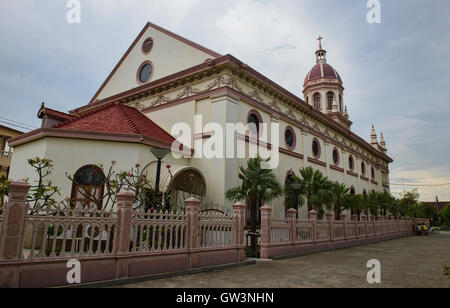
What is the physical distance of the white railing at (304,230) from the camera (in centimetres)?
1311

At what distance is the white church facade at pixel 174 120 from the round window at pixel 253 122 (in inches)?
2.3

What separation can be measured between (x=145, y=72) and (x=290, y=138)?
9641 millimetres

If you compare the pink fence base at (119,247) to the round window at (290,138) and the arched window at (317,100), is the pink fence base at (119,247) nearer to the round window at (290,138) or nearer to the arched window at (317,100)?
the round window at (290,138)

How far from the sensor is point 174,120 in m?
15.8

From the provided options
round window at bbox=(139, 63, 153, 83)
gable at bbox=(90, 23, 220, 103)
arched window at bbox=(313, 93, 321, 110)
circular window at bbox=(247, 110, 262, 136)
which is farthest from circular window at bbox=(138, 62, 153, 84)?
arched window at bbox=(313, 93, 321, 110)

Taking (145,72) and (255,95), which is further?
(145,72)

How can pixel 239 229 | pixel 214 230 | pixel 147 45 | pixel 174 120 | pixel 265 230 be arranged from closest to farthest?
pixel 214 230 < pixel 239 229 < pixel 265 230 < pixel 174 120 < pixel 147 45

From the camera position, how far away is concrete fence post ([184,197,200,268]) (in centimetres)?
803

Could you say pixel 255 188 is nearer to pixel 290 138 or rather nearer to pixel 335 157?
pixel 290 138

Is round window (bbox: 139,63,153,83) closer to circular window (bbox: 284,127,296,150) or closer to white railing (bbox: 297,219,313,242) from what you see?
circular window (bbox: 284,127,296,150)

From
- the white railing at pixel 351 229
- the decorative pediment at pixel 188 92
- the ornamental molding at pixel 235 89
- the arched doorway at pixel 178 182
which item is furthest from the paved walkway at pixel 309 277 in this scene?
the decorative pediment at pixel 188 92

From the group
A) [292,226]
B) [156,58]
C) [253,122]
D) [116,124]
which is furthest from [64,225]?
[156,58]

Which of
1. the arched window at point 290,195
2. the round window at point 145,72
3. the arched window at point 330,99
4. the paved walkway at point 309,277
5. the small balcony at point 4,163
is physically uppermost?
the arched window at point 330,99
